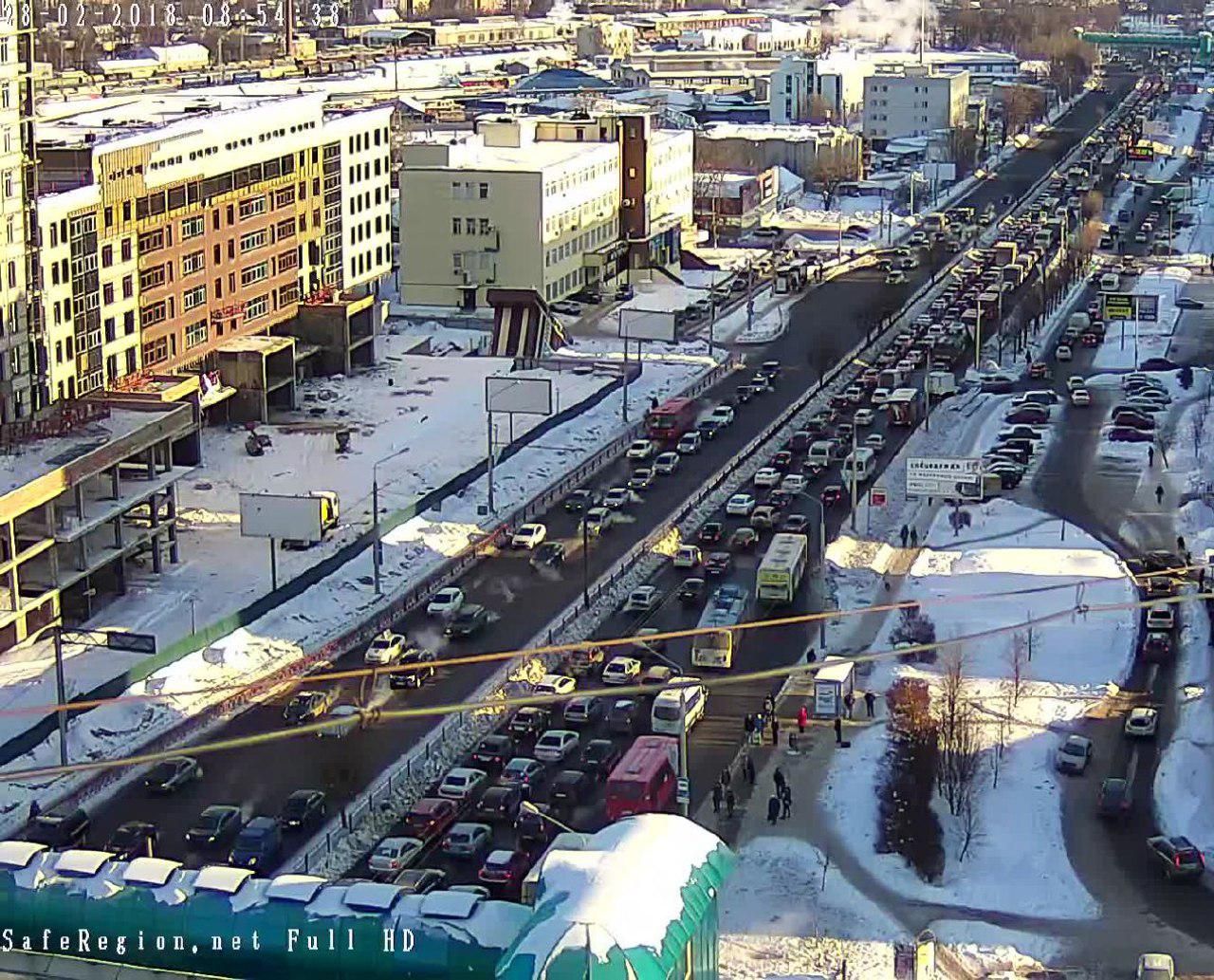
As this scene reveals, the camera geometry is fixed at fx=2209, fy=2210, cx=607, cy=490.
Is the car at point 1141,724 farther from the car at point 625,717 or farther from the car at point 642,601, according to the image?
the car at point 642,601

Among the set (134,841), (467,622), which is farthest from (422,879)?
(467,622)

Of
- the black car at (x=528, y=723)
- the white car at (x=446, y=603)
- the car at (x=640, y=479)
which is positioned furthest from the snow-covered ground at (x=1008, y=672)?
the white car at (x=446, y=603)

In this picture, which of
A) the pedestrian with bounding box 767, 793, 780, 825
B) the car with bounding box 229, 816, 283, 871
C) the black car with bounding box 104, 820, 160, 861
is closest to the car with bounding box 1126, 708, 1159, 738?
the pedestrian with bounding box 767, 793, 780, 825

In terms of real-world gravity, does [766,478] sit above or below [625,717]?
above

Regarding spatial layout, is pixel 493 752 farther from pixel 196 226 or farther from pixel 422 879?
pixel 196 226

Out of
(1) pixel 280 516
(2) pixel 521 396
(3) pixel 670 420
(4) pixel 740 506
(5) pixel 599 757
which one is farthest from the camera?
(3) pixel 670 420

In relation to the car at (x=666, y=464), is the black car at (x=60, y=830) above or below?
below

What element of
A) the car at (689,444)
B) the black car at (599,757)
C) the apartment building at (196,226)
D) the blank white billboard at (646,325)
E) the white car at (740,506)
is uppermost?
the apartment building at (196,226)

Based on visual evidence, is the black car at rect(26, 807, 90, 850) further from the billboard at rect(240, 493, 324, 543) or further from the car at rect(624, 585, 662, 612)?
the car at rect(624, 585, 662, 612)
